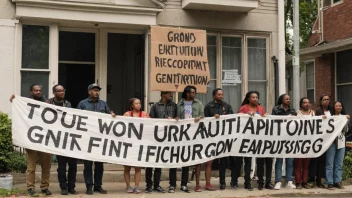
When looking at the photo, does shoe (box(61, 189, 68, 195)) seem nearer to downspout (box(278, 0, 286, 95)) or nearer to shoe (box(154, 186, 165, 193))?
shoe (box(154, 186, 165, 193))

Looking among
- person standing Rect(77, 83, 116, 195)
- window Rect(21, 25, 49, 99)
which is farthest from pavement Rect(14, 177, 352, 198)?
window Rect(21, 25, 49, 99)

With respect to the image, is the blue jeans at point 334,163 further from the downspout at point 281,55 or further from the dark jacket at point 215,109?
the downspout at point 281,55

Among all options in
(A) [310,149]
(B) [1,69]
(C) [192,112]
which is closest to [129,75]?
(B) [1,69]

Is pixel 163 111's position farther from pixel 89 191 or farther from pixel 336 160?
pixel 336 160

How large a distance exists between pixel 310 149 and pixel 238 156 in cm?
151

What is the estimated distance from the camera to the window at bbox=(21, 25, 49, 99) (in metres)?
10.3

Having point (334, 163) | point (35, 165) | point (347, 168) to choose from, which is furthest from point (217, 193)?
point (347, 168)

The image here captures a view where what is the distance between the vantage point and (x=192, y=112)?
882 cm

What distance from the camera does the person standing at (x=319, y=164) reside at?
30.6ft

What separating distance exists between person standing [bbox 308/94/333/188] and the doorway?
5.51m

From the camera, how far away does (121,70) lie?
14.0 m

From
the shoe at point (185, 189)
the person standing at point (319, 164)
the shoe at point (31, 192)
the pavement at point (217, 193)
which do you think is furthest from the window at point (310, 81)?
the shoe at point (31, 192)

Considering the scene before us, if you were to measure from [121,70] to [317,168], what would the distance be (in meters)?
6.81

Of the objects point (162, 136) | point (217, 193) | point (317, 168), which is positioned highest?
point (162, 136)
